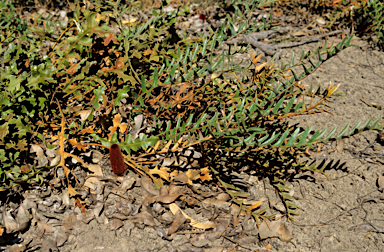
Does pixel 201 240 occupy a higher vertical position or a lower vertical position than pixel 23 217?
lower

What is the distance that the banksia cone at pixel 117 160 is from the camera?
1355 mm

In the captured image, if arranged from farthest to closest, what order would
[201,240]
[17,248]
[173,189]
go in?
A: [173,189] < [201,240] < [17,248]

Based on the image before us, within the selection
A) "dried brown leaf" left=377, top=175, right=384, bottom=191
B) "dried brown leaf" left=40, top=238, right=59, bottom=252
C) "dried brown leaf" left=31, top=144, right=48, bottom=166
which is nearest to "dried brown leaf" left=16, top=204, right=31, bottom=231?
"dried brown leaf" left=40, top=238, right=59, bottom=252

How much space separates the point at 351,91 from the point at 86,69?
6.26ft

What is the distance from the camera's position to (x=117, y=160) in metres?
1.44

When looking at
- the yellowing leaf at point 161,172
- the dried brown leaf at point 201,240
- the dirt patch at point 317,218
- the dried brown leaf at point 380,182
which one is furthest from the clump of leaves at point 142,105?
the dried brown leaf at point 380,182

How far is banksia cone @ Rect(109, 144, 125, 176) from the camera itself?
136 cm

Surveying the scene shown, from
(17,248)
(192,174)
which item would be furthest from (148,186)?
(17,248)

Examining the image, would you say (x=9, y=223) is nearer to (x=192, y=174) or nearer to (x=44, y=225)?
(x=44, y=225)

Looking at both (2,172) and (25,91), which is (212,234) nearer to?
(2,172)

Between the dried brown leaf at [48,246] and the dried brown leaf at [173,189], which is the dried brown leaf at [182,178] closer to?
the dried brown leaf at [173,189]

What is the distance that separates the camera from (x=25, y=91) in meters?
Result: 1.45

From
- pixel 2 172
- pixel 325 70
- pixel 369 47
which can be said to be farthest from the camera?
pixel 369 47

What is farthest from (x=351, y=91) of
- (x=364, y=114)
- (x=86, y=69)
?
(x=86, y=69)
